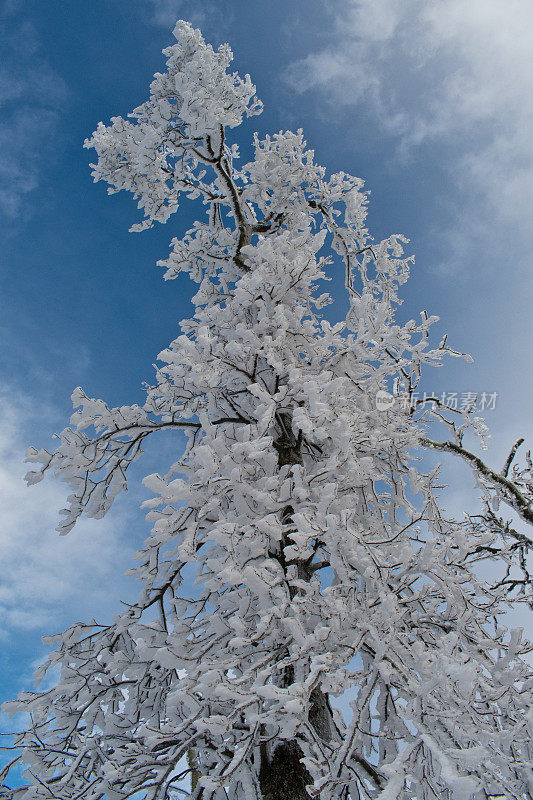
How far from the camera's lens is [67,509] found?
168 inches

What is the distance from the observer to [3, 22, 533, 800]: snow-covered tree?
2123mm

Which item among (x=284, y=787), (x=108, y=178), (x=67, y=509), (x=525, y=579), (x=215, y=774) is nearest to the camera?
(x=215, y=774)

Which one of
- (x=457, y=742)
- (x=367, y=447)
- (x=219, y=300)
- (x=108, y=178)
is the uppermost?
(x=108, y=178)

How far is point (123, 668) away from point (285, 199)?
252 inches

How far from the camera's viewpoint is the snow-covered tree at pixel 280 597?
212cm

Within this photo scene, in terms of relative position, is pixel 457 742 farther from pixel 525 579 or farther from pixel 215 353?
pixel 525 579

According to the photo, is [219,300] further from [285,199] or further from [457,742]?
[457,742]

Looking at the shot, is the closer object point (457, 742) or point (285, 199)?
point (457, 742)

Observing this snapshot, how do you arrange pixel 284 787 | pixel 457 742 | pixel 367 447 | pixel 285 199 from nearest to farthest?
1. pixel 457 742
2. pixel 284 787
3. pixel 367 447
4. pixel 285 199

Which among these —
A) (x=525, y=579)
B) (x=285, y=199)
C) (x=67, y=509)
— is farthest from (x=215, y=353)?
(x=525, y=579)

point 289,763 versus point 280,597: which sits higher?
point 280,597

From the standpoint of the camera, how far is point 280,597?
2641 millimetres

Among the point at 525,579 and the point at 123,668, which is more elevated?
the point at 123,668

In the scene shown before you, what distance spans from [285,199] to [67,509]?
5.40 m
